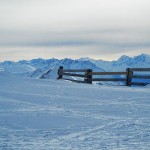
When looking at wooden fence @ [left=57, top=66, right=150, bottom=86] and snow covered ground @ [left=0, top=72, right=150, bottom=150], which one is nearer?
snow covered ground @ [left=0, top=72, right=150, bottom=150]

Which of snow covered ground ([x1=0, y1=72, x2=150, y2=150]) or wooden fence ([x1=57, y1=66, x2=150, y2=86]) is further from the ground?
wooden fence ([x1=57, y1=66, x2=150, y2=86])

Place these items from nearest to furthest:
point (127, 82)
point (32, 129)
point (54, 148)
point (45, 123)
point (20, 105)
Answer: point (54, 148) < point (32, 129) < point (45, 123) < point (20, 105) < point (127, 82)

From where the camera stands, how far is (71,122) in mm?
10070

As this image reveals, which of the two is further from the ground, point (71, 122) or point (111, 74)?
point (111, 74)

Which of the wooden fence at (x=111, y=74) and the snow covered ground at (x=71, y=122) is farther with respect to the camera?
the wooden fence at (x=111, y=74)

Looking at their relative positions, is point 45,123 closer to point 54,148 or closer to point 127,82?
point 54,148

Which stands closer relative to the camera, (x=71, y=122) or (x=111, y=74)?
(x=71, y=122)

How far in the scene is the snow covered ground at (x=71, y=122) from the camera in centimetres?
798

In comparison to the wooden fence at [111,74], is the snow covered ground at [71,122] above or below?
below

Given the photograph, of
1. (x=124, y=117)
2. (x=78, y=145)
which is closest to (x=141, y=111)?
(x=124, y=117)

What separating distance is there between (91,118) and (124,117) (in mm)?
927

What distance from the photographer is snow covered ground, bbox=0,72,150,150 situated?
7984mm

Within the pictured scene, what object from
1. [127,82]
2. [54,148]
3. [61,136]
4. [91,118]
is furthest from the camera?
[127,82]

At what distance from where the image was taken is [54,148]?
297 inches
